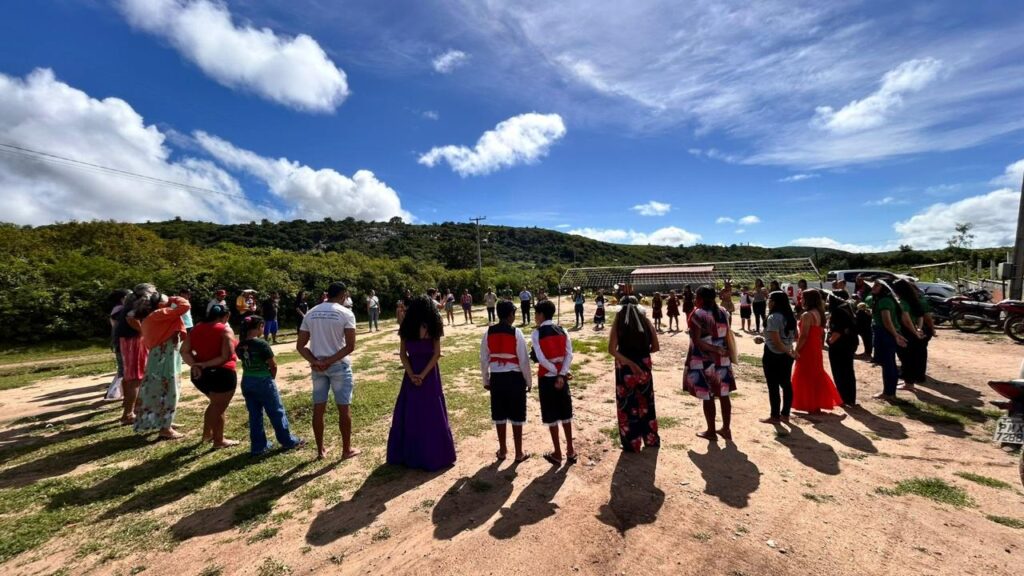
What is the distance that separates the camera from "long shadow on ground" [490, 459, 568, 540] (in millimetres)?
3295

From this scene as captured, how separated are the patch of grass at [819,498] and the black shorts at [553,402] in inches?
86.9

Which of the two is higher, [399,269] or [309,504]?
[399,269]

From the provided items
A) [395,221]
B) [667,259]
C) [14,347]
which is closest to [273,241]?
[395,221]

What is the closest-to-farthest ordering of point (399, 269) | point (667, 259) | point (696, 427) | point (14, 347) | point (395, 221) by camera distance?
point (696, 427), point (14, 347), point (399, 269), point (395, 221), point (667, 259)

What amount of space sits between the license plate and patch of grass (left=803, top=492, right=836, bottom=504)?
4.35 feet

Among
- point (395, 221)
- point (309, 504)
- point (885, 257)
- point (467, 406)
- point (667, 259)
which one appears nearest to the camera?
point (309, 504)

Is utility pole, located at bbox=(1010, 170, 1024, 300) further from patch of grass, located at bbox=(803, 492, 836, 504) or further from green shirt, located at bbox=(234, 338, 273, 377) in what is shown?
green shirt, located at bbox=(234, 338, 273, 377)

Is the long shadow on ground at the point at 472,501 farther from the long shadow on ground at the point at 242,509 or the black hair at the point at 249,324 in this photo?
the black hair at the point at 249,324

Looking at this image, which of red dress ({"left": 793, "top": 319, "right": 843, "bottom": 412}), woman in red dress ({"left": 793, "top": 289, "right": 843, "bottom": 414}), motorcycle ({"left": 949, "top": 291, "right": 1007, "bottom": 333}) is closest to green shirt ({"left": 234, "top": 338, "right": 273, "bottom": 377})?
woman in red dress ({"left": 793, "top": 289, "right": 843, "bottom": 414})

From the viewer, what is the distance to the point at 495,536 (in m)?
3.18

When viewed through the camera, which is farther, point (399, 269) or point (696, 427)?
point (399, 269)

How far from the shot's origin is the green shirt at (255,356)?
4.56 m

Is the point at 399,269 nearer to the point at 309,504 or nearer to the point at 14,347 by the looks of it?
the point at 14,347

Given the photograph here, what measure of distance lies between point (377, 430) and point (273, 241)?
73.8 m
